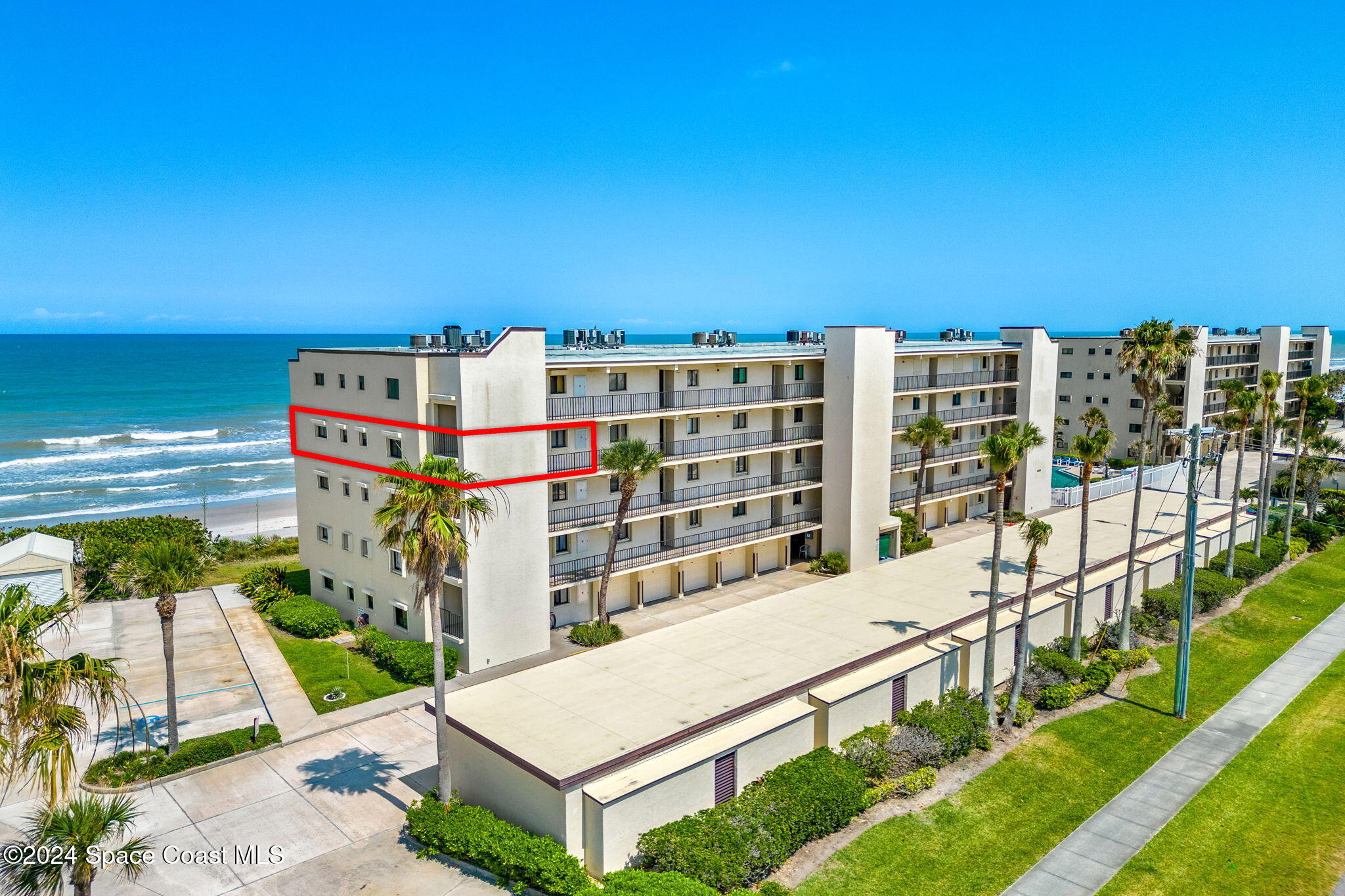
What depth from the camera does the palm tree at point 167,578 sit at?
2389 cm

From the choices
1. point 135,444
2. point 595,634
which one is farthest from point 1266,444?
point 135,444

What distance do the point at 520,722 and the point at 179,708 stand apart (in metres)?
14.7

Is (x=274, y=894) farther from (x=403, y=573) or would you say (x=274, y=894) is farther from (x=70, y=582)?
(x=70, y=582)

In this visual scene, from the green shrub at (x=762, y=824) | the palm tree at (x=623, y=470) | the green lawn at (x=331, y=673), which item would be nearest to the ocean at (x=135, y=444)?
the palm tree at (x=623, y=470)

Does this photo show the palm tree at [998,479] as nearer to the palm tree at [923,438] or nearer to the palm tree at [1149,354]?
the palm tree at [1149,354]

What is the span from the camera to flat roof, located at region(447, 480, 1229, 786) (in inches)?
827

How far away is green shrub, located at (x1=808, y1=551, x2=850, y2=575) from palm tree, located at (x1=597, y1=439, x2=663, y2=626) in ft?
44.6

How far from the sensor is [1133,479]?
185 ft

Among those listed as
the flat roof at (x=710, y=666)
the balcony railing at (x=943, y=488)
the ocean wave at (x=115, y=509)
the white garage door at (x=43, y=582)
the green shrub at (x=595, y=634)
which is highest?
the balcony railing at (x=943, y=488)

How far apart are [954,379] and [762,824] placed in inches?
1536

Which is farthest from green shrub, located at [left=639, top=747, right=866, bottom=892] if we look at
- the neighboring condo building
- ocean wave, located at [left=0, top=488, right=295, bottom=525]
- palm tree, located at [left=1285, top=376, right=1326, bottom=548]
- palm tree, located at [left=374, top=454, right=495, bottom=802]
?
the neighboring condo building

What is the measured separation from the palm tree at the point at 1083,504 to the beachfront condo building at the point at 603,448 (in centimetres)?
1382

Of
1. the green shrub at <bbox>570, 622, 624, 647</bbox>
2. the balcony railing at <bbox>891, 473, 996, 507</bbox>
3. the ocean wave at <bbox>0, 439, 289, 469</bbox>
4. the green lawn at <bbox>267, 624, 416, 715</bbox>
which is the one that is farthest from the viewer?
the ocean wave at <bbox>0, 439, 289, 469</bbox>

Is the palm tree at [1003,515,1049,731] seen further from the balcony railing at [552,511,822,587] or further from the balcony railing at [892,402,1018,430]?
the balcony railing at [892,402,1018,430]
